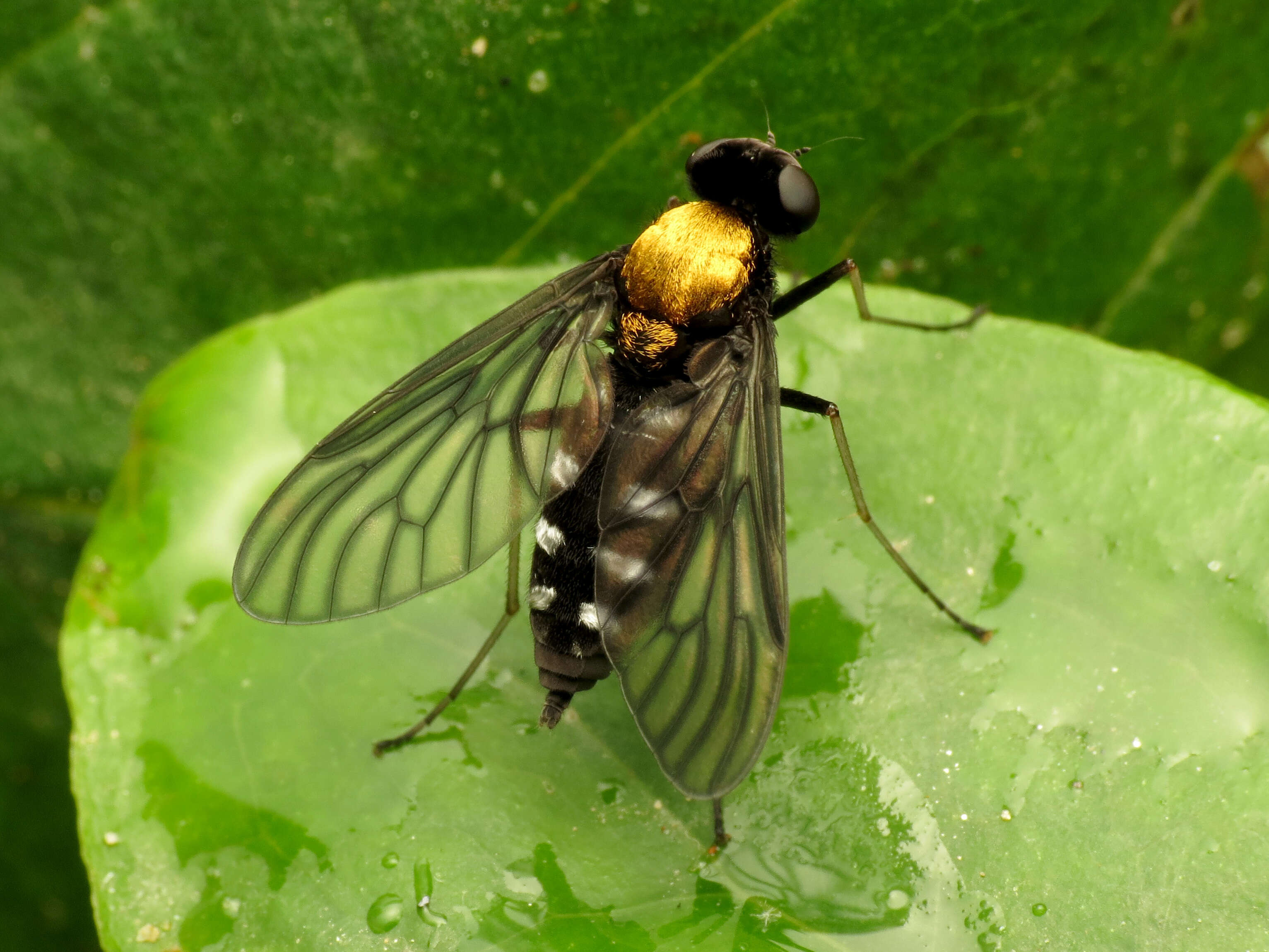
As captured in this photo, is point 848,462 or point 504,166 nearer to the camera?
point 848,462

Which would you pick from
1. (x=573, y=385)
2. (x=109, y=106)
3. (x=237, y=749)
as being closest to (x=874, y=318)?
(x=573, y=385)

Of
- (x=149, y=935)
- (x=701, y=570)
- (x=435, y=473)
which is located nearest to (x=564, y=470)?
(x=435, y=473)

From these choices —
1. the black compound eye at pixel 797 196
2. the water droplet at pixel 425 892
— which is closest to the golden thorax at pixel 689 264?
the black compound eye at pixel 797 196

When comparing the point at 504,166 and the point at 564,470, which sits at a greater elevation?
the point at 504,166

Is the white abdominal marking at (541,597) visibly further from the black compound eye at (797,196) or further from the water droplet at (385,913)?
the black compound eye at (797,196)

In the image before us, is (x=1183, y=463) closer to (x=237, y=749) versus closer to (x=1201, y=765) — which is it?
(x=1201, y=765)

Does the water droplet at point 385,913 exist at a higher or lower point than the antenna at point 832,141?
lower

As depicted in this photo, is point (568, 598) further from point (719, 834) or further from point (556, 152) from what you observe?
point (556, 152)

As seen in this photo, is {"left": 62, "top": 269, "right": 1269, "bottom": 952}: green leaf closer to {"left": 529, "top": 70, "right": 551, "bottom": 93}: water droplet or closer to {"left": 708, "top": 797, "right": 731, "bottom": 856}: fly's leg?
{"left": 708, "top": 797, "right": 731, "bottom": 856}: fly's leg
